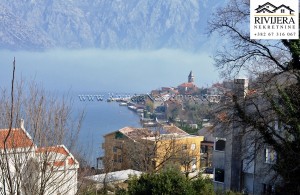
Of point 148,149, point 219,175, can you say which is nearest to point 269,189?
point 219,175

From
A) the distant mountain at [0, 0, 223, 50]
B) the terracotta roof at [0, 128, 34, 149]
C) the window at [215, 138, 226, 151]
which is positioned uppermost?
the distant mountain at [0, 0, 223, 50]

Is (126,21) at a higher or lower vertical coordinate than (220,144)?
higher

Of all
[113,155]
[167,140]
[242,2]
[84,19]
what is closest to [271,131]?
[242,2]

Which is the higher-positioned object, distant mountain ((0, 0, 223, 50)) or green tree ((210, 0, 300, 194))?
distant mountain ((0, 0, 223, 50))

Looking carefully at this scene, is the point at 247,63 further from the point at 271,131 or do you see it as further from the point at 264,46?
the point at 271,131

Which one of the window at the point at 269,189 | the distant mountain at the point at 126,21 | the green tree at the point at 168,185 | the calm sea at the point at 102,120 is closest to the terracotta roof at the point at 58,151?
the calm sea at the point at 102,120

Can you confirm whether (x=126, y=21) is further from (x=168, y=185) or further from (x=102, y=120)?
(x=168, y=185)

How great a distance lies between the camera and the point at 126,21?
429ft

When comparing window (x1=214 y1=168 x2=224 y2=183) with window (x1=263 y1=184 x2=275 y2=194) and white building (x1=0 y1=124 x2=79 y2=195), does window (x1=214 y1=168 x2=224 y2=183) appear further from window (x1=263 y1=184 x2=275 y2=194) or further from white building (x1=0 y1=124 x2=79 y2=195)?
white building (x1=0 y1=124 x2=79 y2=195)

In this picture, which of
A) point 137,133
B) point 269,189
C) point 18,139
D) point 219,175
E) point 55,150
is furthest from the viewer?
point 137,133

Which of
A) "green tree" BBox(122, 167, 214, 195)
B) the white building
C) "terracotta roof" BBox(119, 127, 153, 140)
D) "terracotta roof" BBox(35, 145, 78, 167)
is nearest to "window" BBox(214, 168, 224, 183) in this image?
"green tree" BBox(122, 167, 214, 195)

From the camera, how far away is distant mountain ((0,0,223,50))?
92.9m

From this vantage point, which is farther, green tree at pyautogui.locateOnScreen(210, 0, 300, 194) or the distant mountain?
the distant mountain

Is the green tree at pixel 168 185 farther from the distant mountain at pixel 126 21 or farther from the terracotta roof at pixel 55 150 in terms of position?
the distant mountain at pixel 126 21
